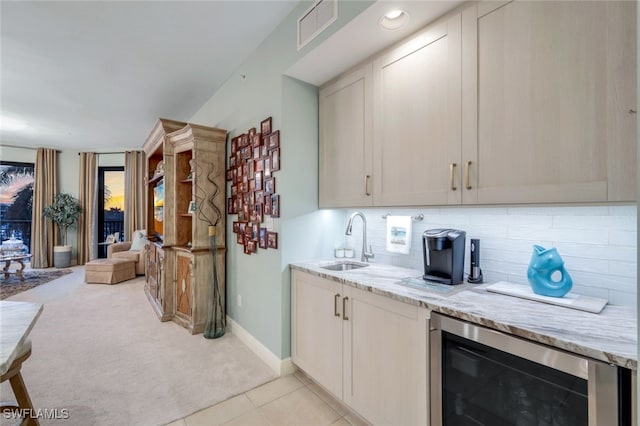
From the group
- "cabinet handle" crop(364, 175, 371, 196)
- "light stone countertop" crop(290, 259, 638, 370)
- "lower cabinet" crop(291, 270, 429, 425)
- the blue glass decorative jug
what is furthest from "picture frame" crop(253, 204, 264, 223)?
the blue glass decorative jug

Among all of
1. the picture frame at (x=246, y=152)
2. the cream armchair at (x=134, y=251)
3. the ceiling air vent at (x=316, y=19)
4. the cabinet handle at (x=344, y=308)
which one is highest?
the ceiling air vent at (x=316, y=19)

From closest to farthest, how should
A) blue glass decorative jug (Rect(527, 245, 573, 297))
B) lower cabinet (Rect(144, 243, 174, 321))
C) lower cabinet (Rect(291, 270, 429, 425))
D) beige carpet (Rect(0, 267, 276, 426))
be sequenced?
blue glass decorative jug (Rect(527, 245, 573, 297)), lower cabinet (Rect(291, 270, 429, 425)), beige carpet (Rect(0, 267, 276, 426)), lower cabinet (Rect(144, 243, 174, 321))

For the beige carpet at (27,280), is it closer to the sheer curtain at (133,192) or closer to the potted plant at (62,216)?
the potted plant at (62,216)

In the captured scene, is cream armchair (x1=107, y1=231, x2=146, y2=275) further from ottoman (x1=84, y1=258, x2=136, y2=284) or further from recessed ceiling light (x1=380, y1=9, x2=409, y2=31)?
recessed ceiling light (x1=380, y1=9, x2=409, y2=31)

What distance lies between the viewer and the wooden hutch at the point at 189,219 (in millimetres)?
A: 3115

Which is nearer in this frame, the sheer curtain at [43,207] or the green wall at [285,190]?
the green wall at [285,190]

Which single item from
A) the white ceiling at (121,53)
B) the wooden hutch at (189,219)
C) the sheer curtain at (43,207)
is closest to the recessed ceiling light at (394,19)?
the white ceiling at (121,53)

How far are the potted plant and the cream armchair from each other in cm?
165

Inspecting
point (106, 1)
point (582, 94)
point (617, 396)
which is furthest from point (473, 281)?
point (106, 1)

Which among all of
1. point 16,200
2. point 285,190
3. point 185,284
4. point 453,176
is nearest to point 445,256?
point 453,176

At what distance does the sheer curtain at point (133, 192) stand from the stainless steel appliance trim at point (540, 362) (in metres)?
7.64

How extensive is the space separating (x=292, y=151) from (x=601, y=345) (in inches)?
80.8

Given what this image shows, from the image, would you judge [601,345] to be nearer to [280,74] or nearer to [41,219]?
[280,74]

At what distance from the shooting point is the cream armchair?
565cm
